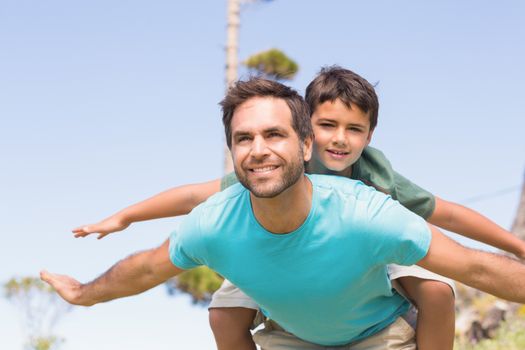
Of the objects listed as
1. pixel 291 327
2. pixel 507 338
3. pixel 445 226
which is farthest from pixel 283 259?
pixel 507 338

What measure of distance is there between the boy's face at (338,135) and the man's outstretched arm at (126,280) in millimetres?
936

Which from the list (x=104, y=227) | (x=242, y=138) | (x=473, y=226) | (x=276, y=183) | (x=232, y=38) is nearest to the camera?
(x=276, y=183)

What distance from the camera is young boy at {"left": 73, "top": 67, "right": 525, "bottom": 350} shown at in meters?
4.24

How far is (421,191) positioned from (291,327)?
1.03 meters

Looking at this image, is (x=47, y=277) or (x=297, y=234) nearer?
(x=297, y=234)

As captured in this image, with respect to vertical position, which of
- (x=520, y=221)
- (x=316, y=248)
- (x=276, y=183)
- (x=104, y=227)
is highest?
(x=276, y=183)

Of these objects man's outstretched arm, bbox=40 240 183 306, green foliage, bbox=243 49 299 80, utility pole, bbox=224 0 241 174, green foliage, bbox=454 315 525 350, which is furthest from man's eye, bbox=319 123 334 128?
green foliage, bbox=243 49 299 80

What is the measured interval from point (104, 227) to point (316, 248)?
1739 millimetres

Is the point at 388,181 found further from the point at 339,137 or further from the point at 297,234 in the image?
the point at 297,234

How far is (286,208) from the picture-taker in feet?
12.5

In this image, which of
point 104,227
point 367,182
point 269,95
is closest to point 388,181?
point 367,182

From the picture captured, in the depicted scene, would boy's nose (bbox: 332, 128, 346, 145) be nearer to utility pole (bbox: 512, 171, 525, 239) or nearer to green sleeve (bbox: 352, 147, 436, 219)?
green sleeve (bbox: 352, 147, 436, 219)

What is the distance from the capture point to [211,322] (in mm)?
4590

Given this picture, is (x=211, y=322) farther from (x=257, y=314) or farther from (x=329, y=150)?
(x=329, y=150)
